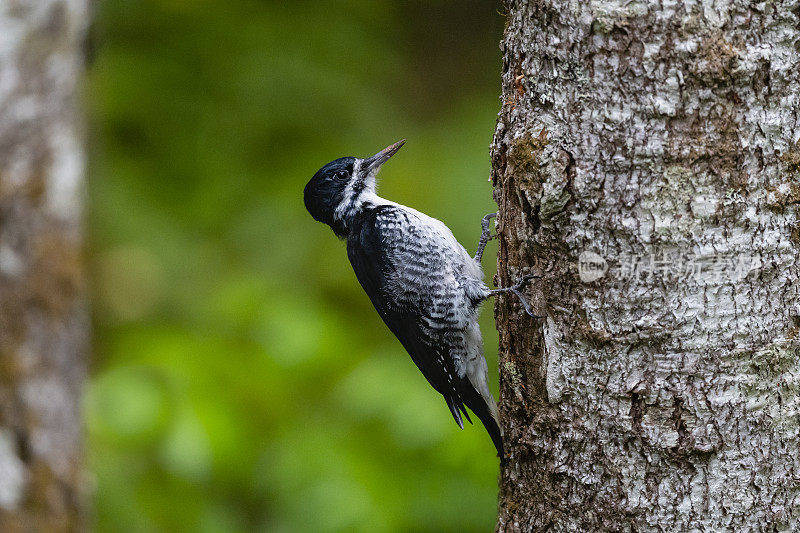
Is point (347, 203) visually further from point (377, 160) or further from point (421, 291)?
point (421, 291)

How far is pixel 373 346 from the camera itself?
14.4 ft

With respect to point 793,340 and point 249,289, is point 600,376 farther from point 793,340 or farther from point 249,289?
point 249,289

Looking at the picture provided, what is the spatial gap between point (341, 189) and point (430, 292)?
75 centimetres

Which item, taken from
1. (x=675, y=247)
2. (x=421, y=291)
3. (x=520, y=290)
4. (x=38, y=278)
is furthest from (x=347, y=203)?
(x=675, y=247)

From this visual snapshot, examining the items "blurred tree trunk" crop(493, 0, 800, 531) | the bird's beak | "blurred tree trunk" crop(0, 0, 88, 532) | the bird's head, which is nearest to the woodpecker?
the bird's head

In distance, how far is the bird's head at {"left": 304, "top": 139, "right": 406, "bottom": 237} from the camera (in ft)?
12.3

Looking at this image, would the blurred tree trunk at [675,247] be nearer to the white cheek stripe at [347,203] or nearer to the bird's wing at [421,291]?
the bird's wing at [421,291]

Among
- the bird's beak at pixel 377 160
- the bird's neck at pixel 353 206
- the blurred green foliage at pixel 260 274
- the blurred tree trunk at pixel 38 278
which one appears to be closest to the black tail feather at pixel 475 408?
the blurred green foliage at pixel 260 274

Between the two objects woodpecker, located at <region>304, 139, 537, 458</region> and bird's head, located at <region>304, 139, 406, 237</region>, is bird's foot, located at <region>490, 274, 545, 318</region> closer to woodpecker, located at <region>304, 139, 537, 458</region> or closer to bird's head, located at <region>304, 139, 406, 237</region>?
woodpecker, located at <region>304, 139, 537, 458</region>

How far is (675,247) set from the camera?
188cm

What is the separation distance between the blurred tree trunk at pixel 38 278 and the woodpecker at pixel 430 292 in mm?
1187

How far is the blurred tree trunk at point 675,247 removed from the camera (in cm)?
184

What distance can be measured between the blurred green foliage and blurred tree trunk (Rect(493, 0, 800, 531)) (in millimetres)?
1756

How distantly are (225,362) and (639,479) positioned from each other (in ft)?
8.39
